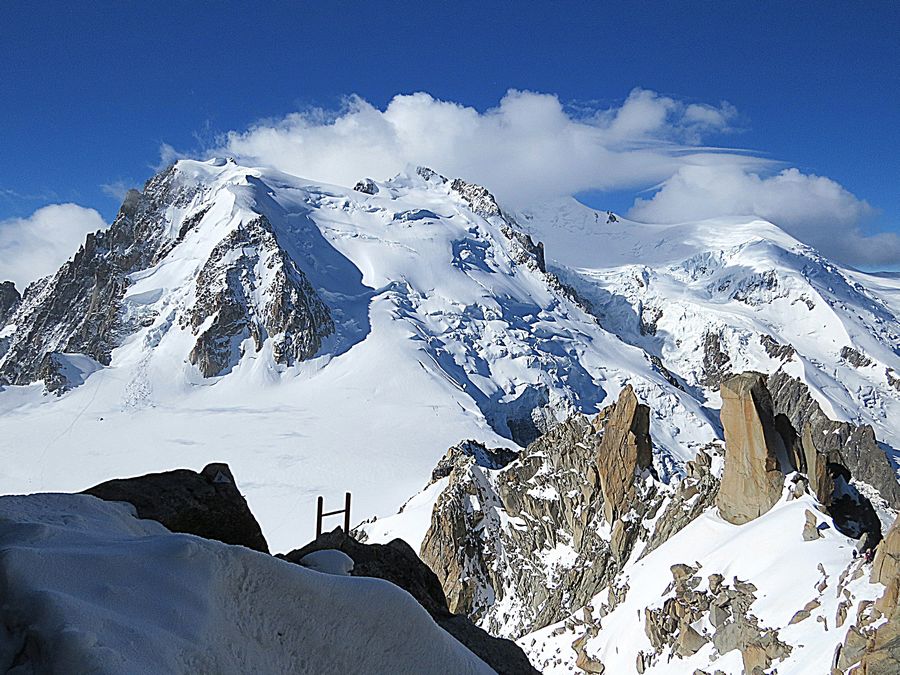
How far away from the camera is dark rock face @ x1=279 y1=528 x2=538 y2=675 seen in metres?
6.96

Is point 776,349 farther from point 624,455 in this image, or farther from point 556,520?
point 624,455

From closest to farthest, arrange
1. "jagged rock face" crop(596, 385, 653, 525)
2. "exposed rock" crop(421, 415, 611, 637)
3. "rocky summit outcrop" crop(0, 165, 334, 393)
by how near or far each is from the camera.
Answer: "jagged rock face" crop(596, 385, 653, 525) → "exposed rock" crop(421, 415, 611, 637) → "rocky summit outcrop" crop(0, 165, 334, 393)

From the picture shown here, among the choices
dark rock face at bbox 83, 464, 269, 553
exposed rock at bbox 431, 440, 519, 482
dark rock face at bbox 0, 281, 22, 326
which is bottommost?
dark rock face at bbox 83, 464, 269, 553

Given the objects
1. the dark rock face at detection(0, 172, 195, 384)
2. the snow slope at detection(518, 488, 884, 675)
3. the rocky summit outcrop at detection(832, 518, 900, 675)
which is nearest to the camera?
the rocky summit outcrop at detection(832, 518, 900, 675)

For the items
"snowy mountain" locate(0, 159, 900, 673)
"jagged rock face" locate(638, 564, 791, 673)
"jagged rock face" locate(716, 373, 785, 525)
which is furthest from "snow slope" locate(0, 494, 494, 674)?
"jagged rock face" locate(716, 373, 785, 525)

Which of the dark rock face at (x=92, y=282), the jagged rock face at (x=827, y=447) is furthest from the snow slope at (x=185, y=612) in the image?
the dark rock face at (x=92, y=282)

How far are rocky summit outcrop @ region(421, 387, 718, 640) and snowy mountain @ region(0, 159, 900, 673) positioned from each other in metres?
0.15

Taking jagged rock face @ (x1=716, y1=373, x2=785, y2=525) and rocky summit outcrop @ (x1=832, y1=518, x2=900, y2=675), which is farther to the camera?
jagged rock face @ (x1=716, y1=373, x2=785, y2=525)

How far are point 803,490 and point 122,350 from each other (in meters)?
93.1

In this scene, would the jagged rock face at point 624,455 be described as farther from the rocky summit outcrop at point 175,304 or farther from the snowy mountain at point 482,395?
the rocky summit outcrop at point 175,304

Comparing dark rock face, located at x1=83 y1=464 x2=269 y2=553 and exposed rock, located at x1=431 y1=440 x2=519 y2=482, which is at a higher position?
exposed rock, located at x1=431 y1=440 x2=519 y2=482

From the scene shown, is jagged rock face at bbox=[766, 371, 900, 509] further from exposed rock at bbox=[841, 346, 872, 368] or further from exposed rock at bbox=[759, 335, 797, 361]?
exposed rock at bbox=[841, 346, 872, 368]

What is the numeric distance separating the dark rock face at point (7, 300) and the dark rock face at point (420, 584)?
172 meters

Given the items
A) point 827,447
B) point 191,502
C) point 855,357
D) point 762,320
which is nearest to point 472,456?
point 191,502
